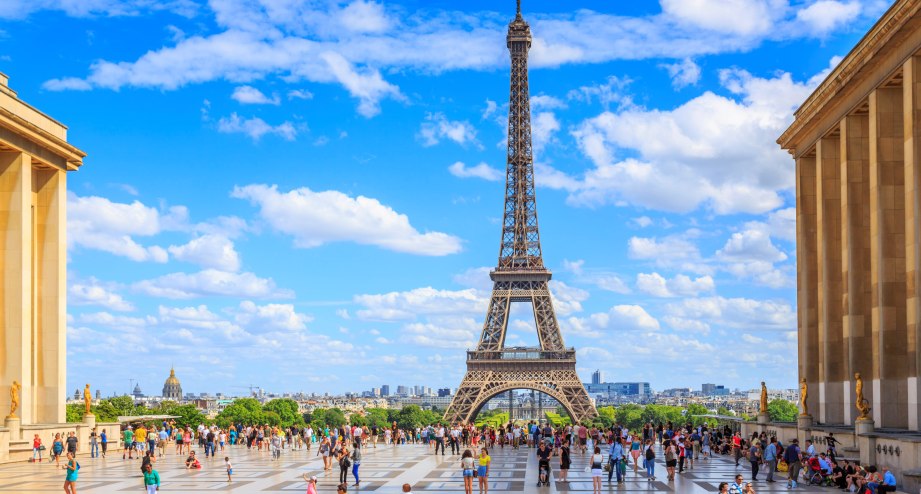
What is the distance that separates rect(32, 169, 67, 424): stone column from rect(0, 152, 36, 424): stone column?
428 centimetres

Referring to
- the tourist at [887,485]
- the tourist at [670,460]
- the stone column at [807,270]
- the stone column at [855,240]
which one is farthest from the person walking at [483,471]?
the stone column at [807,270]

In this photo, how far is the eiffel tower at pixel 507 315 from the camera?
431ft

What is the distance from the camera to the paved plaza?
42094mm

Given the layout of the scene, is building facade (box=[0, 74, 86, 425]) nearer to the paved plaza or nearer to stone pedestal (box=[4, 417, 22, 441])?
stone pedestal (box=[4, 417, 22, 441])

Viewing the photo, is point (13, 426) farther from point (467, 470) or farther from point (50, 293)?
point (467, 470)

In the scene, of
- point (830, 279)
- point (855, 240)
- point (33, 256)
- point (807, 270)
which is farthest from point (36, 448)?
point (807, 270)

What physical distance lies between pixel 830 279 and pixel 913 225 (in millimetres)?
16228

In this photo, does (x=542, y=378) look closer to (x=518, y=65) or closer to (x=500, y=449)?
(x=518, y=65)

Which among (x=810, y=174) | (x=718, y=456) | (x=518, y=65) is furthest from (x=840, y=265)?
(x=518, y=65)

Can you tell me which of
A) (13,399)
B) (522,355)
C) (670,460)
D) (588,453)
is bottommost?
(588,453)

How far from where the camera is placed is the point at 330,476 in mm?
48938

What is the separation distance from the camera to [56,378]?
212ft

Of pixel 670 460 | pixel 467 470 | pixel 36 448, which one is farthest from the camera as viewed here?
pixel 36 448

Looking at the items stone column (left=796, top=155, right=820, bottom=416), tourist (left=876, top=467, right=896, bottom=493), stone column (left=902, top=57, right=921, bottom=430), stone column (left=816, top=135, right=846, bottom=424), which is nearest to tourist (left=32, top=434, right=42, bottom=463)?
tourist (left=876, top=467, right=896, bottom=493)
